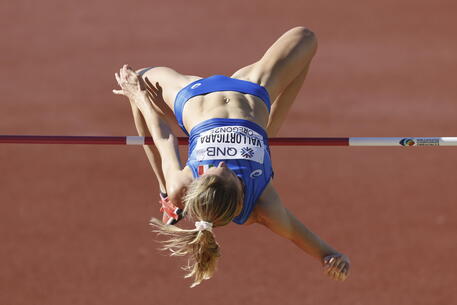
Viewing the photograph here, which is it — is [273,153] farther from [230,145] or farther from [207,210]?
[207,210]

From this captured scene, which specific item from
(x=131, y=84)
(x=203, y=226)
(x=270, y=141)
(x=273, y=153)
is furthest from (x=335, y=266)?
(x=273, y=153)

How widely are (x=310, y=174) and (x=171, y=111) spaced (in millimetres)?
2608

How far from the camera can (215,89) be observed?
4.02 m

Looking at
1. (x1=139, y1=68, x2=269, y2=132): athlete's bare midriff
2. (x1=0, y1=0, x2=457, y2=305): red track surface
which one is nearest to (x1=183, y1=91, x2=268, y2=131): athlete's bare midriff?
(x1=139, y1=68, x2=269, y2=132): athlete's bare midriff

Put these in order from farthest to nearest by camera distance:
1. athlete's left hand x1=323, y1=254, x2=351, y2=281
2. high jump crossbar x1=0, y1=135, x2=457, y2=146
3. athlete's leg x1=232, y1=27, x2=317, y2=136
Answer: high jump crossbar x1=0, y1=135, x2=457, y2=146 < athlete's leg x1=232, y1=27, x2=317, y2=136 < athlete's left hand x1=323, y1=254, x2=351, y2=281

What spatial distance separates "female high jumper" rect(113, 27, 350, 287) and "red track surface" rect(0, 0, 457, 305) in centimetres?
174

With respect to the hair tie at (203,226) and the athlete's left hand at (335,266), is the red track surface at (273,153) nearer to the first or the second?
the athlete's left hand at (335,266)

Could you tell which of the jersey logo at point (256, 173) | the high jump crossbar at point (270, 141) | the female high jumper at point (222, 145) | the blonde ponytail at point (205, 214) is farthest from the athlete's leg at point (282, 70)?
the blonde ponytail at point (205, 214)

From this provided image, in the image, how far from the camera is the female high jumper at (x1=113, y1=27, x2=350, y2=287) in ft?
11.4

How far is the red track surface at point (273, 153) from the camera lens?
19.1 ft

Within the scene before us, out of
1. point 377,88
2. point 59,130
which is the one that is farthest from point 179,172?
point 377,88

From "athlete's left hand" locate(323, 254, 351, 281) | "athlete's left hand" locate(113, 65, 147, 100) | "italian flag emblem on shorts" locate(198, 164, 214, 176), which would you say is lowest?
"athlete's left hand" locate(323, 254, 351, 281)

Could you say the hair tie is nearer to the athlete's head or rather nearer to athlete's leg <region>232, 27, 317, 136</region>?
the athlete's head

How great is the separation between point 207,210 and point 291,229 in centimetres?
51
